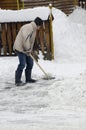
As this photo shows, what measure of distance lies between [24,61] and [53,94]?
61.8 inches

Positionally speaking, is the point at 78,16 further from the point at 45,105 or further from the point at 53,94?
the point at 45,105

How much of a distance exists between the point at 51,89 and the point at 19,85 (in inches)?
42.6

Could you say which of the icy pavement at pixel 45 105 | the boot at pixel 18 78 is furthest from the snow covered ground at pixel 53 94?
the boot at pixel 18 78

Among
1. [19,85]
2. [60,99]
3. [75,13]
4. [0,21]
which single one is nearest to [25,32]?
[19,85]

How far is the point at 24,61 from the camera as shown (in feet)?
37.1

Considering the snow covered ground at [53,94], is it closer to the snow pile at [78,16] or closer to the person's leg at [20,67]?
the person's leg at [20,67]

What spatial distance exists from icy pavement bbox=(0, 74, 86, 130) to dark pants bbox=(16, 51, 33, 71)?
1.47 ft

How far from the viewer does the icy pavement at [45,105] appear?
818cm

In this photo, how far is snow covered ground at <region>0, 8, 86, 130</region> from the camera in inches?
328

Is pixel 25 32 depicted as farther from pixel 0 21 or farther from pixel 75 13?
pixel 75 13

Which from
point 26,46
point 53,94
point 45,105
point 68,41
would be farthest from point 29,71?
point 68,41

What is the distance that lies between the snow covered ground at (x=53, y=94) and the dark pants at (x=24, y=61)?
467mm

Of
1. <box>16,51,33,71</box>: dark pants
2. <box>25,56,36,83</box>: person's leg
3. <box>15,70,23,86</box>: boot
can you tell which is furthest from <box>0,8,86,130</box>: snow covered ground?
<box>16,51,33,71</box>: dark pants

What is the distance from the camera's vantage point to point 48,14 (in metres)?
13.7
